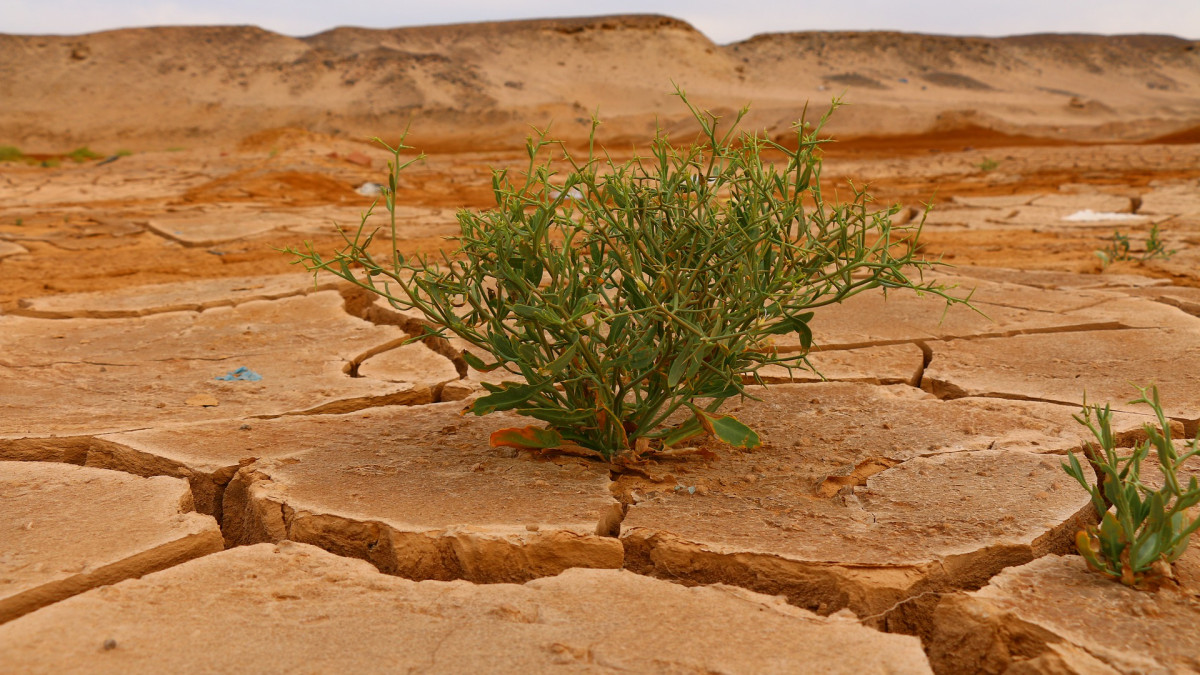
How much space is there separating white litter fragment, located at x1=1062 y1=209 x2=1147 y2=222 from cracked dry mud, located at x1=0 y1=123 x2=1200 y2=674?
2.61 meters

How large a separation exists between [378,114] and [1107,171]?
Answer: 10703 millimetres

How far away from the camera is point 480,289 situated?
1.58 m

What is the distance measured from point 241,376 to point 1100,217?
495 cm

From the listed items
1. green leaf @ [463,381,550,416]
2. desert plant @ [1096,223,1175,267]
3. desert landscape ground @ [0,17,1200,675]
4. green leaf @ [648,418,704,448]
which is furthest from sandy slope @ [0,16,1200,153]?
green leaf @ [463,381,550,416]

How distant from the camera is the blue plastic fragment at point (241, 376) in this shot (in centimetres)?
228

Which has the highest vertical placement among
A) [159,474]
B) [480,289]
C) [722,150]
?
[722,150]

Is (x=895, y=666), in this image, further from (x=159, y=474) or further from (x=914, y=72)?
(x=914, y=72)

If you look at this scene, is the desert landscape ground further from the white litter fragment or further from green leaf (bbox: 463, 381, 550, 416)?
the white litter fragment

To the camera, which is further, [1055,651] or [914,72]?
[914,72]

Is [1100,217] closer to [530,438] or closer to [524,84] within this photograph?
[530,438]

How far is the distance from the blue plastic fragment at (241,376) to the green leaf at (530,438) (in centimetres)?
89

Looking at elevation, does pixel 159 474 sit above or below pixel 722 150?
below

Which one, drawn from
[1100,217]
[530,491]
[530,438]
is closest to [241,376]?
[530,438]

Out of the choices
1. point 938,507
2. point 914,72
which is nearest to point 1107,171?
point 938,507
